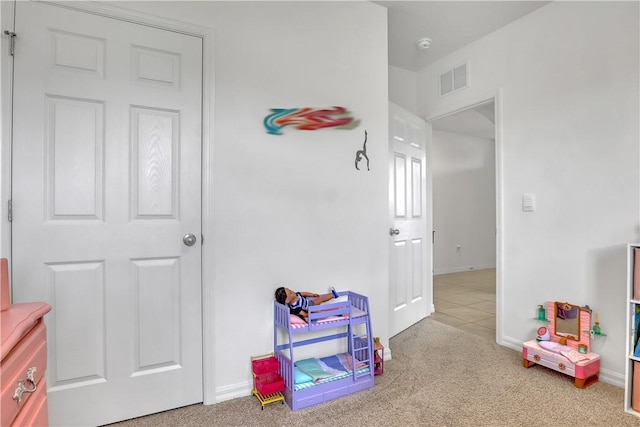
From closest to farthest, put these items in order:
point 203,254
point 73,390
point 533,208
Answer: point 73,390
point 203,254
point 533,208

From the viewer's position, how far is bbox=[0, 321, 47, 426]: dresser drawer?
0.75 metres

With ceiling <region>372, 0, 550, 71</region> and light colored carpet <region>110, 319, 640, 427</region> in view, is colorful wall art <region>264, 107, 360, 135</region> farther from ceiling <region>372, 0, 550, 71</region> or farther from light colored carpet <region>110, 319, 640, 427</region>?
light colored carpet <region>110, 319, 640, 427</region>

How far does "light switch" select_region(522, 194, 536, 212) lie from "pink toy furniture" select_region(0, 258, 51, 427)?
9.15ft

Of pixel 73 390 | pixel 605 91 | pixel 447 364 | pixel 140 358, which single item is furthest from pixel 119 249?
pixel 605 91

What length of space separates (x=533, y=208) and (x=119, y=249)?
2642 mm

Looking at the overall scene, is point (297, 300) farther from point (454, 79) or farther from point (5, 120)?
point (454, 79)

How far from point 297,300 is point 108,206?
1054 mm

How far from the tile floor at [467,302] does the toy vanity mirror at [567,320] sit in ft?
1.89

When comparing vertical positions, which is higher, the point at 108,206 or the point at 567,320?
the point at 108,206

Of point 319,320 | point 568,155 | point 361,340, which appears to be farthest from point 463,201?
point 319,320

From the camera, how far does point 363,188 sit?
2348 mm

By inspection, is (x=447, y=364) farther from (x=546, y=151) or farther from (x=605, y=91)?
(x=605, y=91)

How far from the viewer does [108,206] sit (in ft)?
5.57

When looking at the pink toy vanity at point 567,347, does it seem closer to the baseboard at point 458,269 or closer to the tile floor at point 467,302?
the tile floor at point 467,302
